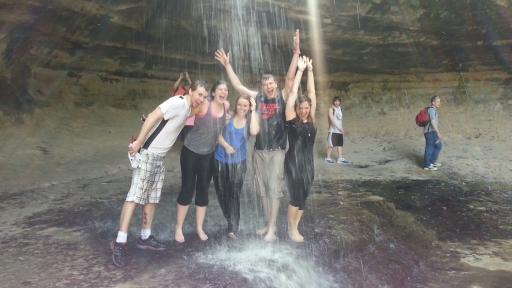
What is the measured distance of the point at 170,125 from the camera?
153 inches

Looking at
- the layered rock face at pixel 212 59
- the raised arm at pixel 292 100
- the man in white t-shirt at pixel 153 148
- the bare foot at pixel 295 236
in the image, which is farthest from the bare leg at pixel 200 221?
the layered rock face at pixel 212 59

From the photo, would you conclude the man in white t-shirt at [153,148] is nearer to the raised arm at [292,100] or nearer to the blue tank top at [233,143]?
the blue tank top at [233,143]

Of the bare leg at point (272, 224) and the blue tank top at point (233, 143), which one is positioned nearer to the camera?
the blue tank top at point (233, 143)

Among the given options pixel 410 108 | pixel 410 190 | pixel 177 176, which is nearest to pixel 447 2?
pixel 410 108

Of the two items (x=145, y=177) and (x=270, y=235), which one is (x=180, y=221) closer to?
(x=145, y=177)

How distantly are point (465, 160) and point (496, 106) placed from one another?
9.25ft

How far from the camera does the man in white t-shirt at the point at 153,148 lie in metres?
3.80

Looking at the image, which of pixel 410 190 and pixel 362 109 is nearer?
pixel 410 190

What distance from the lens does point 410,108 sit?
11.5 meters

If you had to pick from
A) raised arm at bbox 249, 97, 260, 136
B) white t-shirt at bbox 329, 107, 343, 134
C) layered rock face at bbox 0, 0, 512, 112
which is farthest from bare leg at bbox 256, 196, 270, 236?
layered rock face at bbox 0, 0, 512, 112

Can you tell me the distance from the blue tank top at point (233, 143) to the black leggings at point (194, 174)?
0.11 metres

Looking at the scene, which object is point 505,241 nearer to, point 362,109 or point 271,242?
point 271,242

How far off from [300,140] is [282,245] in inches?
39.2

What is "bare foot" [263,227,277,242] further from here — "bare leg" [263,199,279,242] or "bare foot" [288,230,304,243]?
"bare foot" [288,230,304,243]
